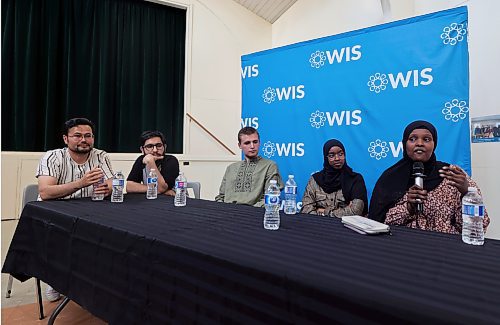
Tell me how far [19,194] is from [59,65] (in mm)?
1585

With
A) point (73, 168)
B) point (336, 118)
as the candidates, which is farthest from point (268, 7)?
point (73, 168)

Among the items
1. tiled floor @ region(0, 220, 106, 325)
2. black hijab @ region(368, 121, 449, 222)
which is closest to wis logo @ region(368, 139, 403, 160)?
black hijab @ region(368, 121, 449, 222)

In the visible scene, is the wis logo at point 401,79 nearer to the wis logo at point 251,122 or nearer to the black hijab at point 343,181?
the black hijab at point 343,181

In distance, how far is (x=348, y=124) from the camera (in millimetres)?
2568

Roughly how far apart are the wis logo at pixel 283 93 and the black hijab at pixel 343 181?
0.80 m

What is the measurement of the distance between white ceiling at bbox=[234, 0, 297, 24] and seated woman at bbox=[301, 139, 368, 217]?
349cm

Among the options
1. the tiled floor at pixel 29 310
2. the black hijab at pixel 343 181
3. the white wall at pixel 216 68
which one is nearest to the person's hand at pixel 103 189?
the tiled floor at pixel 29 310

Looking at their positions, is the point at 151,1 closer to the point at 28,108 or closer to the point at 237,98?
the point at 237,98

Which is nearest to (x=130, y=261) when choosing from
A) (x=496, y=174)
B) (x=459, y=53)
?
(x=459, y=53)

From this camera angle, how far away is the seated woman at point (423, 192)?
1361 millimetres

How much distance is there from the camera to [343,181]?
2.11 meters

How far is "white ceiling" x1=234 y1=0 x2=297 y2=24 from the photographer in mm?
4957

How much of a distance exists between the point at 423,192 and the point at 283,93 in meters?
1.81

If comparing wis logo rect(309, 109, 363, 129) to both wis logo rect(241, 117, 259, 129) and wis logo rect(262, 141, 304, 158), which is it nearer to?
wis logo rect(262, 141, 304, 158)
